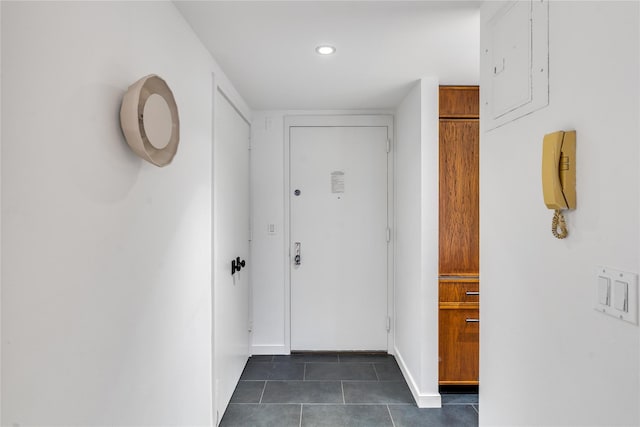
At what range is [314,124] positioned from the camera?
3316 millimetres

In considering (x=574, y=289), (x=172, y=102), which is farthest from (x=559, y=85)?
(x=172, y=102)

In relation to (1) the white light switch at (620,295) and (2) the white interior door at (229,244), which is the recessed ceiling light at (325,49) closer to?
(2) the white interior door at (229,244)

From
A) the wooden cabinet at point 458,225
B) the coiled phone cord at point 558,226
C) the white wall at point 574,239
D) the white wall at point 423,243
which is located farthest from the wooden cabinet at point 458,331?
the coiled phone cord at point 558,226

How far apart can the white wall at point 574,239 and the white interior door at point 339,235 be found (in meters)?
1.92

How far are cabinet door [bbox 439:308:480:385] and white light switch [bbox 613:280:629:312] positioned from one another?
6.05 ft

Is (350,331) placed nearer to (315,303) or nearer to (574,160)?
(315,303)

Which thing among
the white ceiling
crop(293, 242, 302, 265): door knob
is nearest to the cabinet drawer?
crop(293, 242, 302, 265): door knob

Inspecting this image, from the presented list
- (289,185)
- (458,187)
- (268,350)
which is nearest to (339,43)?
(458,187)

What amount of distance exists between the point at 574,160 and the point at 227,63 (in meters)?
1.93

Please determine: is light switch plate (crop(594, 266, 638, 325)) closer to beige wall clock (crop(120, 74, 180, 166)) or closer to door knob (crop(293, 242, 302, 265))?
beige wall clock (crop(120, 74, 180, 166))

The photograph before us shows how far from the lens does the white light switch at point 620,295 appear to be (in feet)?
2.60

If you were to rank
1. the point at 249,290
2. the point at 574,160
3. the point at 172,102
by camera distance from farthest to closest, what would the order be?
1. the point at 249,290
2. the point at 172,102
3. the point at 574,160

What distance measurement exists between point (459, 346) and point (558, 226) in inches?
74.0

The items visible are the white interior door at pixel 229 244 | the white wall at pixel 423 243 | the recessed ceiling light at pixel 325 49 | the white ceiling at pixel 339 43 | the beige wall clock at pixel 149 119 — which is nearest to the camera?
the beige wall clock at pixel 149 119
